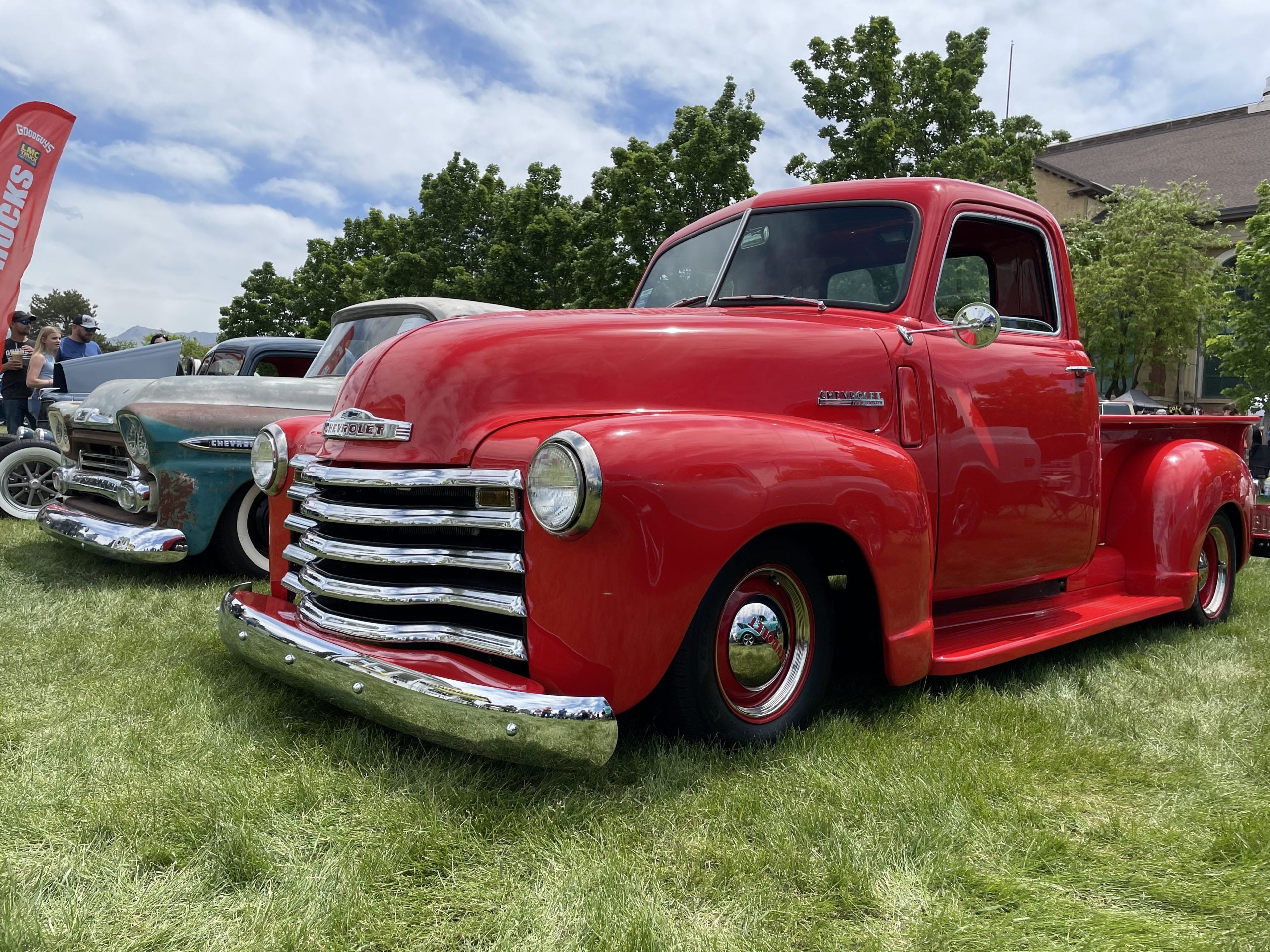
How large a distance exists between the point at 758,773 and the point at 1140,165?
47.0 m

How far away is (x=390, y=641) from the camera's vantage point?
262 centimetres

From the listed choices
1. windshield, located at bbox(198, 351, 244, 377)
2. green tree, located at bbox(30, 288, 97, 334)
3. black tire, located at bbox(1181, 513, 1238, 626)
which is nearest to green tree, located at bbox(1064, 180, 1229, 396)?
black tire, located at bbox(1181, 513, 1238, 626)

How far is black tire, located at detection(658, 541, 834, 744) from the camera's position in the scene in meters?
2.58

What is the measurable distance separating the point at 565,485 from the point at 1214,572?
14.5 ft

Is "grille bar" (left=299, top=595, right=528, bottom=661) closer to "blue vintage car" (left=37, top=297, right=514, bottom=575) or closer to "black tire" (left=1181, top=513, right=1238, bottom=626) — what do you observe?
"blue vintage car" (left=37, top=297, right=514, bottom=575)

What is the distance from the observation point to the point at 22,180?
8.67 metres

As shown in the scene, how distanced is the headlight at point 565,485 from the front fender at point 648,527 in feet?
0.11

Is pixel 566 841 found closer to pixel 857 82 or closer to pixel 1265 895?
pixel 1265 895

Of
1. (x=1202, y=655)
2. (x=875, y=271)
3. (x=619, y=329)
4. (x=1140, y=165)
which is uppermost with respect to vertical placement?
(x=1140, y=165)

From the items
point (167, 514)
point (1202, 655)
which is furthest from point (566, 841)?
point (167, 514)

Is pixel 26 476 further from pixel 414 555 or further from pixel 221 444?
pixel 414 555

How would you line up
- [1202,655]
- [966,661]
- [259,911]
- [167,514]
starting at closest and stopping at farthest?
[259,911] < [966,661] < [1202,655] < [167,514]

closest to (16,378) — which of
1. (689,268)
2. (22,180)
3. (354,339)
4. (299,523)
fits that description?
(22,180)

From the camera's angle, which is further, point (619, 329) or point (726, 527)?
point (619, 329)
